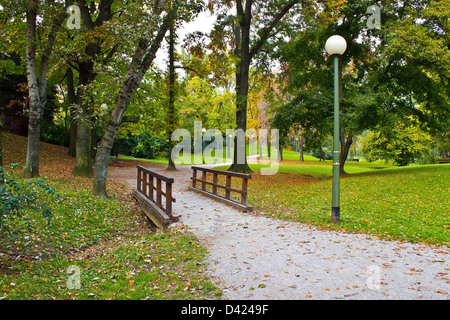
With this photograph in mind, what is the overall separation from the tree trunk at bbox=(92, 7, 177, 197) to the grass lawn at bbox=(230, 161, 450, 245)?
16.5 ft

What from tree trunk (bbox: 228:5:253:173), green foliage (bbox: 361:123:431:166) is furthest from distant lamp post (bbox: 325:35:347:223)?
green foliage (bbox: 361:123:431:166)

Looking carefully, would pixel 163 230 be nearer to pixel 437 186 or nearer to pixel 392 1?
pixel 437 186

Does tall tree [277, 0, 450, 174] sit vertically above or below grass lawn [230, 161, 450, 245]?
above

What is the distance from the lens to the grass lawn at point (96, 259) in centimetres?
371

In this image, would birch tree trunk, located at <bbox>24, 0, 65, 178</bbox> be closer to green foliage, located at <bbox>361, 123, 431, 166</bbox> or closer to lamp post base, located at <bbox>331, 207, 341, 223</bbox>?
lamp post base, located at <bbox>331, 207, 341, 223</bbox>

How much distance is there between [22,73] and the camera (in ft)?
59.9

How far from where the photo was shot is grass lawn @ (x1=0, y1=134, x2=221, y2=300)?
371cm

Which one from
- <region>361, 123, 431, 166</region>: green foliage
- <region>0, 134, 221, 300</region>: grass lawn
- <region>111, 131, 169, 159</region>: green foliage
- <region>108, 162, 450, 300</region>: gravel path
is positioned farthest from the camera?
<region>111, 131, 169, 159</region>: green foliage

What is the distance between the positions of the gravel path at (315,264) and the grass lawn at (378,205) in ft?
2.97

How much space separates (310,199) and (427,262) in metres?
6.06

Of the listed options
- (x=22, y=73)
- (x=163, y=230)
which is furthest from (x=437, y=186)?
(x=22, y=73)

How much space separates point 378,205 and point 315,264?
5519mm

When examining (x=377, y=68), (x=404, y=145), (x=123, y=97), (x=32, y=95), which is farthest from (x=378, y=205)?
(x=404, y=145)

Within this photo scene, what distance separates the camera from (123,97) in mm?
9156
